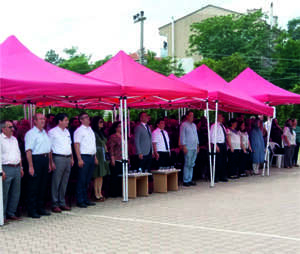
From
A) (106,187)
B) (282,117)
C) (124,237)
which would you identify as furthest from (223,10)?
(124,237)

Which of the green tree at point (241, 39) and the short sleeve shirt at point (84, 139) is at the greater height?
the green tree at point (241, 39)

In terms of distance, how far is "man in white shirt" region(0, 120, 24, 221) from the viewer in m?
6.77

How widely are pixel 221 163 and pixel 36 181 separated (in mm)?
5998

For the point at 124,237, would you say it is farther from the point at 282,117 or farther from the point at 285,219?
the point at 282,117

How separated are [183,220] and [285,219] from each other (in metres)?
1.71

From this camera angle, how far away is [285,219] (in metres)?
7.08

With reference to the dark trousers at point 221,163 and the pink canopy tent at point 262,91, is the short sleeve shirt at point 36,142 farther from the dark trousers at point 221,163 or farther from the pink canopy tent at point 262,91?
the pink canopy tent at point 262,91

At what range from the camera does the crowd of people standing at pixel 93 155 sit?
23.4 ft

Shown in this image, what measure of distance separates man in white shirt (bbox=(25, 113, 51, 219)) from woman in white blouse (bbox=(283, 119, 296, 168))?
33.4 ft

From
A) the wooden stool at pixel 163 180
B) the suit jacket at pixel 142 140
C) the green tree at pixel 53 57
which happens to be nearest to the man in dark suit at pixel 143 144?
the suit jacket at pixel 142 140

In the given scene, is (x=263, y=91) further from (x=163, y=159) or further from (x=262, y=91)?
(x=163, y=159)

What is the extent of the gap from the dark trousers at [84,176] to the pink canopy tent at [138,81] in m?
1.49

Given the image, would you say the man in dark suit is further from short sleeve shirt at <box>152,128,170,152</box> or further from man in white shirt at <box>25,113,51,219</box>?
man in white shirt at <box>25,113,51,219</box>

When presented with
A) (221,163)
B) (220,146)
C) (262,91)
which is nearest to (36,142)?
(220,146)
